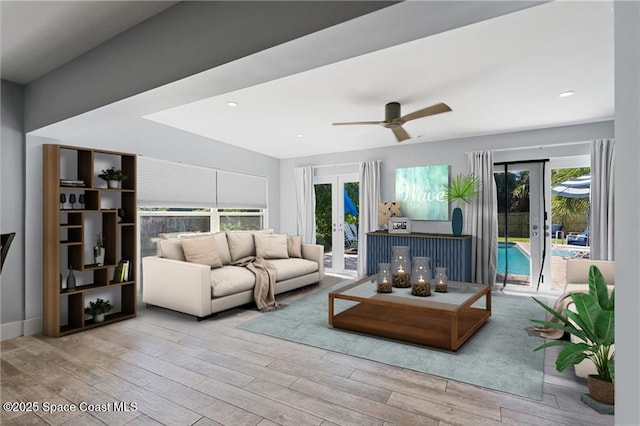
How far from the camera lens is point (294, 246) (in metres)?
5.49

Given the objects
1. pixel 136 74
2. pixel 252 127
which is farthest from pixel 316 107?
pixel 136 74

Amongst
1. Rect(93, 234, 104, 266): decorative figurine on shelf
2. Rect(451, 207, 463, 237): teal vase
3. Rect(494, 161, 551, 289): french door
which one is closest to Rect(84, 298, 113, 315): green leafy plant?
Rect(93, 234, 104, 266): decorative figurine on shelf

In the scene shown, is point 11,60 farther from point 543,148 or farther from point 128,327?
point 543,148

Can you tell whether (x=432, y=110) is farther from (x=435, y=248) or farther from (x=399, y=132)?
(x=435, y=248)

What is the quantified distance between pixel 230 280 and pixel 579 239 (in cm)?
495

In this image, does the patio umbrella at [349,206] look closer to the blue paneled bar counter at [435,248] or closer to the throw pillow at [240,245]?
the blue paneled bar counter at [435,248]

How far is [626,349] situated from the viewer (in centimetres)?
71

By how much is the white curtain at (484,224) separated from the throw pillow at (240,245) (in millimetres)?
3459

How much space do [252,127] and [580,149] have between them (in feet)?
15.1

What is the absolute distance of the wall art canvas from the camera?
559cm

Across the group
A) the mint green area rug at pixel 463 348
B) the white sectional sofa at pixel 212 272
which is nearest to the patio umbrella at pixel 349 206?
the white sectional sofa at pixel 212 272

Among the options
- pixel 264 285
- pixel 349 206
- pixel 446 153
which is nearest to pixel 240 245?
pixel 264 285

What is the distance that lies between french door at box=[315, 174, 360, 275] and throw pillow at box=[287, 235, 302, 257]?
1.37 meters

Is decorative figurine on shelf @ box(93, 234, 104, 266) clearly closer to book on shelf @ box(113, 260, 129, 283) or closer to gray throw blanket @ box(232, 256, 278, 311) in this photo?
book on shelf @ box(113, 260, 129, 283)
